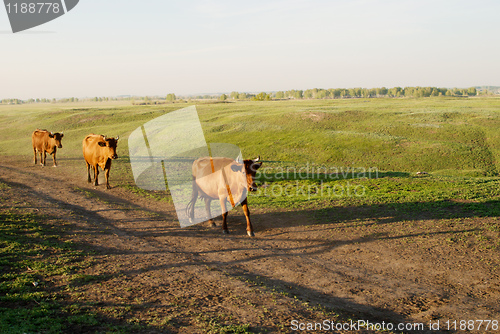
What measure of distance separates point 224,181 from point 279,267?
482cm

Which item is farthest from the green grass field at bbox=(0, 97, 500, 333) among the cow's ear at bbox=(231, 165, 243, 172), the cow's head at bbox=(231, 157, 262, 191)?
the cow's ear at bbox=(231, 165, 243, 172)

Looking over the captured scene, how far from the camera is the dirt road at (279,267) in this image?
773cm

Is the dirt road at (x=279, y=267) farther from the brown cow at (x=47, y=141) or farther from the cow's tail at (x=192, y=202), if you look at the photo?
the brown cow at (x=47, y=141)

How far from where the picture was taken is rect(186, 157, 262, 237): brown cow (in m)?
13.2

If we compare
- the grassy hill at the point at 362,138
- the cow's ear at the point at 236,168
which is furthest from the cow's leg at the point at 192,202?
the grassy hill at the point at 362,138

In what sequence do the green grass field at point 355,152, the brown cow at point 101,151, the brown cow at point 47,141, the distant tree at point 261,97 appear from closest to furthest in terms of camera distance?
the green grass field at point 355,152 → the brown cow at point 101,151 → the brown cow at point 47,141 → the distant tree at point 261,97

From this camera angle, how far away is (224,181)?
1408 centimetres

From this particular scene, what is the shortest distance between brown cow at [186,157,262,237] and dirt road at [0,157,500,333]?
1161 millimetres

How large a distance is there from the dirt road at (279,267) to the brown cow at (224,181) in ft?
3.81

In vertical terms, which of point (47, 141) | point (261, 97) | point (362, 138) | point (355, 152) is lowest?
point (355, 152)

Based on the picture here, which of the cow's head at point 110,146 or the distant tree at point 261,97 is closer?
the cow's head at point 110,146

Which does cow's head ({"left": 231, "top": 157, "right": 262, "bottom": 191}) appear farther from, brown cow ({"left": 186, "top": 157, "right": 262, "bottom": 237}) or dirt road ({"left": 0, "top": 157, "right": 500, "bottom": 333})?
dirt road ({"left": 0, "top": 157, "right": 500, "bottom": 333})

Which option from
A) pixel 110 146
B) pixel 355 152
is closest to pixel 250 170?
pixel 110 146

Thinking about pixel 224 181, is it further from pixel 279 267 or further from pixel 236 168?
pixel 279 267
